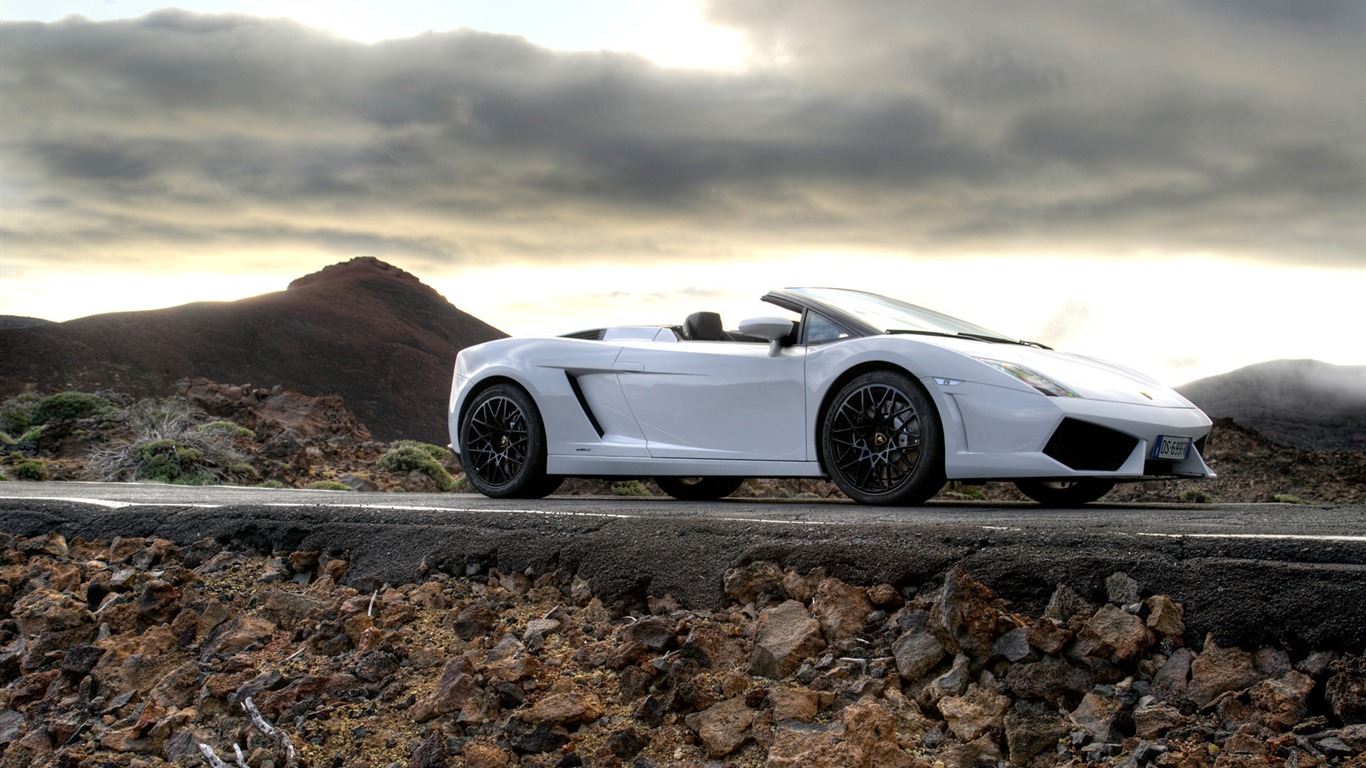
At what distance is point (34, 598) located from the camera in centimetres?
517

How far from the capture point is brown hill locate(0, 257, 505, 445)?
42.1 m

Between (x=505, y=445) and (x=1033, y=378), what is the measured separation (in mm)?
3549

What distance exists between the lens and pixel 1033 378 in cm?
556

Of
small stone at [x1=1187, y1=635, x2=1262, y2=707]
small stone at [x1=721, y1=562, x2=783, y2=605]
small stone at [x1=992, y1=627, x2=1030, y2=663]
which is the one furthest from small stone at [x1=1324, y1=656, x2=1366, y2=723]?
small stone at [x1=721, y1=562, x2=783, y2=605]

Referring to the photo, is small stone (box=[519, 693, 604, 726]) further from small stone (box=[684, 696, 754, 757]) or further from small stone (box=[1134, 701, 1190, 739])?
small stone (box=[1134, 701, 1190, 739])

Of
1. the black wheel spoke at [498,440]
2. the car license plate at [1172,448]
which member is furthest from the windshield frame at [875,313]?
the black wheel spoke at [498,440]

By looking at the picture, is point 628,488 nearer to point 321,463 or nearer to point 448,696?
point 321,463

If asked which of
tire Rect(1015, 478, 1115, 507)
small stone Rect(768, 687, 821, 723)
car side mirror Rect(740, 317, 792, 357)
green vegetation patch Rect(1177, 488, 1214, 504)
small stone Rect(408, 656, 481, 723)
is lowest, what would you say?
green vegetation patch Rect(1177, 488, 1214, 504)

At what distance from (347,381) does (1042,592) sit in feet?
165

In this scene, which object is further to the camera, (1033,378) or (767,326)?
(767,326)

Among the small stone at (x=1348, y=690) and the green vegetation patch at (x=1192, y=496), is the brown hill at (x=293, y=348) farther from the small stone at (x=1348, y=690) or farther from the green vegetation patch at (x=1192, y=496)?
the small stone at (x=1348, y=690)

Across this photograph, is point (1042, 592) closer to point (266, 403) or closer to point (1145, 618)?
point (1145, 618)

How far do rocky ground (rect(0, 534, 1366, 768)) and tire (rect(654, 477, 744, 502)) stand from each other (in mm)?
3710

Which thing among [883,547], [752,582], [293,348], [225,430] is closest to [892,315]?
[883,547]
